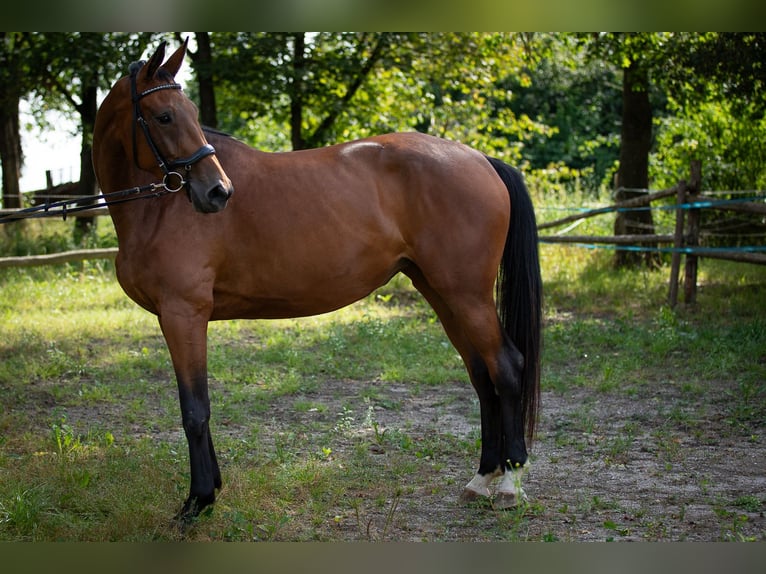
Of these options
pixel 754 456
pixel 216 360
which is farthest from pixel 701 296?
pixel 216 360

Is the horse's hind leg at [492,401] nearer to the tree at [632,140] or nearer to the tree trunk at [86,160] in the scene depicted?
the tree at [632,140]

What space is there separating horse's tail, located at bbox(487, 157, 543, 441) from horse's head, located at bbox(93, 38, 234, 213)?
1657mm

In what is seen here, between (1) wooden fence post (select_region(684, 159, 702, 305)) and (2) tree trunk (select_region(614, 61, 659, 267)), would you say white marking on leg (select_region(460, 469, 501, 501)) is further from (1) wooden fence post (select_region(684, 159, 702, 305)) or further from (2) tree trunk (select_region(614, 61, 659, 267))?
(2) tree trunk (select_region(614, 61, 659, 267))

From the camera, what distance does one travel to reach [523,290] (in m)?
4.21

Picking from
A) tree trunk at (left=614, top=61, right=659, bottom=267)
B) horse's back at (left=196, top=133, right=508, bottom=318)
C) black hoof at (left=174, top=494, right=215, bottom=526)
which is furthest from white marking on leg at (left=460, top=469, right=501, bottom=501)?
tree trunk at (left=614, top=61, right=659, bottom=267)

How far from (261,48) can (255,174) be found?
958 cm

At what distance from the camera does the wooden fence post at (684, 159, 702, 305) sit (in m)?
9.62

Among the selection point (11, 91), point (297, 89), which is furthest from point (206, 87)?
point (11, 91)

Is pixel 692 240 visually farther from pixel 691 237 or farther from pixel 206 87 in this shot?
pixel 206 87

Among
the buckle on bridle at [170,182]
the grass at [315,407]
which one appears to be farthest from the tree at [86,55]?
the buckle on bridle at [170,182]

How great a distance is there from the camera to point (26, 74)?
42.2 ft

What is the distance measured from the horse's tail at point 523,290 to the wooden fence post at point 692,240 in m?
6.13

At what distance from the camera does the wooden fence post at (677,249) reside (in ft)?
31.7

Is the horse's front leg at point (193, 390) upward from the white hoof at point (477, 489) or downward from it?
upward
